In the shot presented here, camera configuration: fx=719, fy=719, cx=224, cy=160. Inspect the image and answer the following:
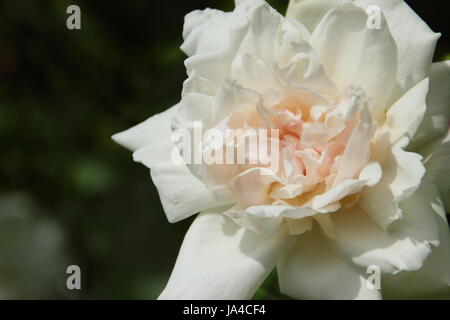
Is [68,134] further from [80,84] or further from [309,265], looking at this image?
[309,265]

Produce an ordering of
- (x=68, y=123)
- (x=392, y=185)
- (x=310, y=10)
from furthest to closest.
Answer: (x=68, y=123)
(x=310, y=10)
(x=392, y=185)

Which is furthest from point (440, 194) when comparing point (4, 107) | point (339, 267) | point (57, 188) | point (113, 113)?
point (4, 107)

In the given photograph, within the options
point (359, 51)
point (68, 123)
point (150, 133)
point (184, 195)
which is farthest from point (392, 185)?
point (68, 123)

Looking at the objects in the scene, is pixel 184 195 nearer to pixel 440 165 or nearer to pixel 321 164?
pixel 321 164

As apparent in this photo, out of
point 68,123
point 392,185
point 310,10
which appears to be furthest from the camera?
point 68,123

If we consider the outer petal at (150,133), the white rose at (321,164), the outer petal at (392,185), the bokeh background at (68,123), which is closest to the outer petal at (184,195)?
the white rose at (321,164)

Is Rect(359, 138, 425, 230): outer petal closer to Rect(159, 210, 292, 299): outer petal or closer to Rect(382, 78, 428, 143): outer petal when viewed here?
Rect(382, 78, 428, 143): outer petal

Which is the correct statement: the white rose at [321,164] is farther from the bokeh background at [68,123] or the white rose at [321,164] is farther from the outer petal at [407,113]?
the bokeh background at [68,123]
